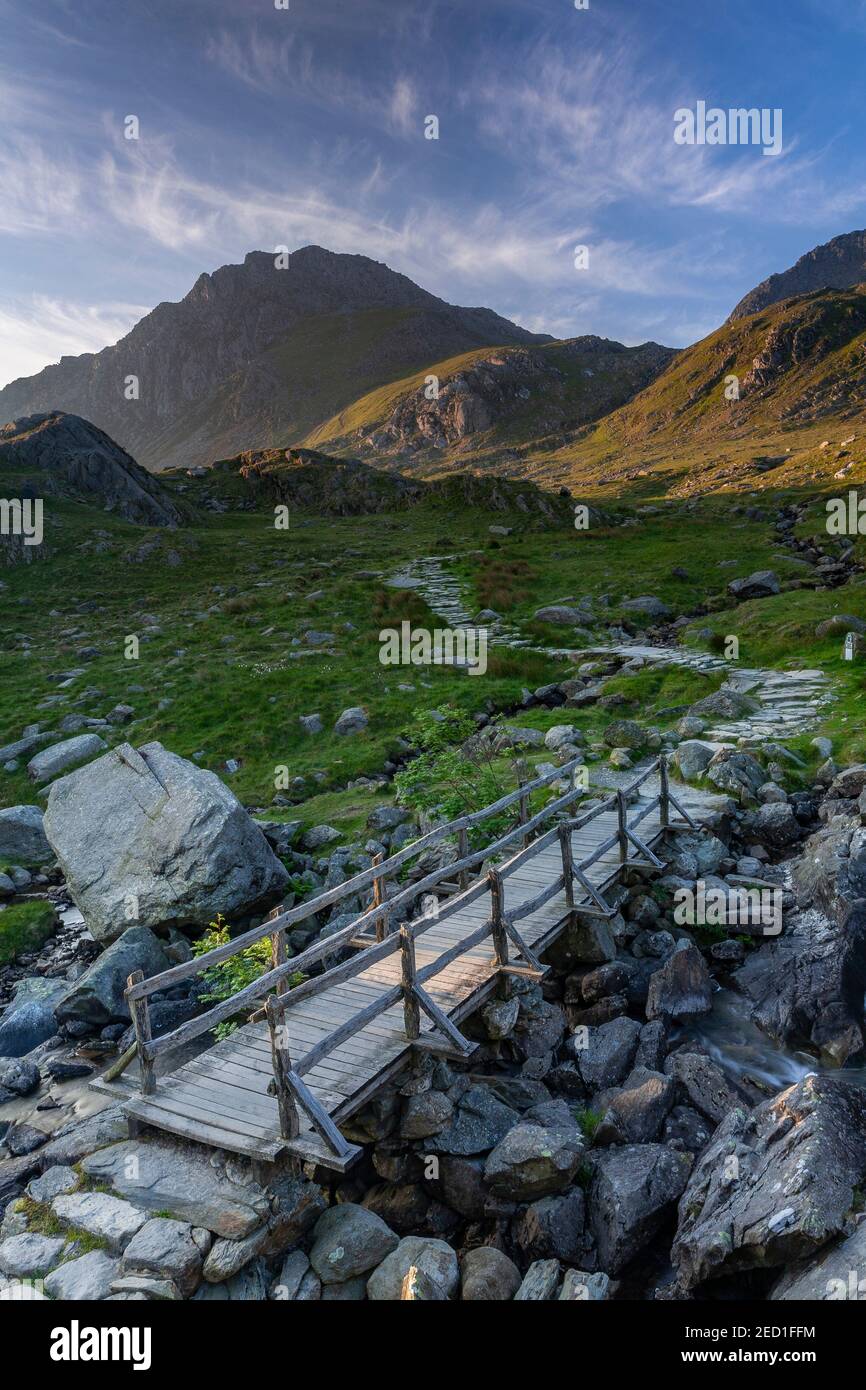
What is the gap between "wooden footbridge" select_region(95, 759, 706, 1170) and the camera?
941 cm

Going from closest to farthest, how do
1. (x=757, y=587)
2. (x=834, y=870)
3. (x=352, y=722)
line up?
(x=834, y=870), (x=352, y=722), (x=757, y=587)

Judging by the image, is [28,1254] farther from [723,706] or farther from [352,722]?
[723,706]

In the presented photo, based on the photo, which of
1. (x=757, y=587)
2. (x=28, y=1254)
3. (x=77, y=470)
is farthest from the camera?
(x=77, y=470)

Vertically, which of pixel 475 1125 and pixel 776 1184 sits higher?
pixel 776 1184

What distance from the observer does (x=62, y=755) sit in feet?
86.0

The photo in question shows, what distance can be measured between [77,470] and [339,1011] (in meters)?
75.4

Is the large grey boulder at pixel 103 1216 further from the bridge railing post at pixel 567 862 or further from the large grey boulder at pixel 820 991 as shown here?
Result: the large grey boulder at pixel 820 991

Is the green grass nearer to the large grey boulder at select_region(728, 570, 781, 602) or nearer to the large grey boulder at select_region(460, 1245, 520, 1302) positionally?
the large grey boulder at select_region(460, 1245, 520, 1302)

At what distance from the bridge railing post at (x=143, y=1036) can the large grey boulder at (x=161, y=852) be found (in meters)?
5.54

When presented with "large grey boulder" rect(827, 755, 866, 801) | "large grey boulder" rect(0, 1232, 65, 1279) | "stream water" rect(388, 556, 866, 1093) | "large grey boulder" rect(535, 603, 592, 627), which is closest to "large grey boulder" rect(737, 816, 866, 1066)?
"stream water" rect(388, 556, 866, 1093)

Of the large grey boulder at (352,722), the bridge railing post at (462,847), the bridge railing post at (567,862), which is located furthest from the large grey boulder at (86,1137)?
the large grey boulder at (352,722)

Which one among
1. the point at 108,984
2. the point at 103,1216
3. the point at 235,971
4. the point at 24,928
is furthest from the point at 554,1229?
→ the point at 24,928

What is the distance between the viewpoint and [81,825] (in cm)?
1761

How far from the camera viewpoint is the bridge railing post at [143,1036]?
33.1ft
